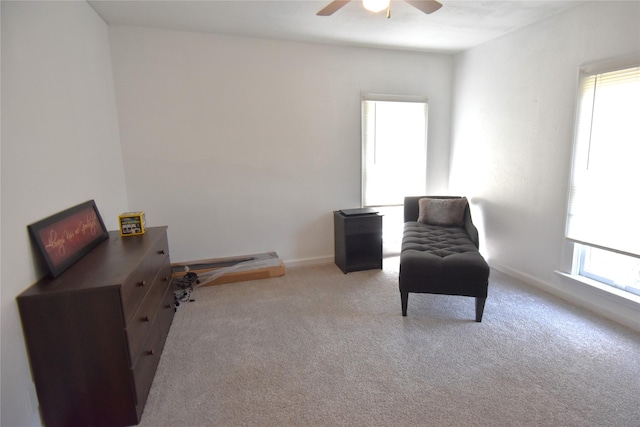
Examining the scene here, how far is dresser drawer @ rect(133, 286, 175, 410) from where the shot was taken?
171cm

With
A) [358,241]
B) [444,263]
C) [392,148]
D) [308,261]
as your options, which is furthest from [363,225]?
[444,263]

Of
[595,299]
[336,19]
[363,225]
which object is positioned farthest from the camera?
[363,225]

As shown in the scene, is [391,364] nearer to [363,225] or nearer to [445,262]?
[445,262]

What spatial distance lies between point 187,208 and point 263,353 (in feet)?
6.11

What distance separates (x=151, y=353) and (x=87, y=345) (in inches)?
17.8

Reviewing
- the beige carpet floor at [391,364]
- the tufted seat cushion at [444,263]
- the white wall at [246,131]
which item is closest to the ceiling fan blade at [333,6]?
the white wall at [246,131]

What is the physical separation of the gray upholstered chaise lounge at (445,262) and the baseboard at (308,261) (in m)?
1.01

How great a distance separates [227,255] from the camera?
145 inches

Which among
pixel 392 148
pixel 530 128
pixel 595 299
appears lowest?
pixel 595 299

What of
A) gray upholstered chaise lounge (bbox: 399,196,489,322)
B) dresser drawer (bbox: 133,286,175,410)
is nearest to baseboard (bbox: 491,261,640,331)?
gray upholstered chaise lounge (bbox: 399,196,489,322)

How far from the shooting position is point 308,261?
395 centimetres

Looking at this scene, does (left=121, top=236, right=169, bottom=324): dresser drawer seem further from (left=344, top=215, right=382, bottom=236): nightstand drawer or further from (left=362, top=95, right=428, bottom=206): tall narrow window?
(left=362, top=95, right=428, bottom=206): tall narrow window

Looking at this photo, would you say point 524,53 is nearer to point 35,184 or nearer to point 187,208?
point 187,208

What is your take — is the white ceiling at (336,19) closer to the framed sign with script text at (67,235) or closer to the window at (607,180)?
the window at (607,180)
